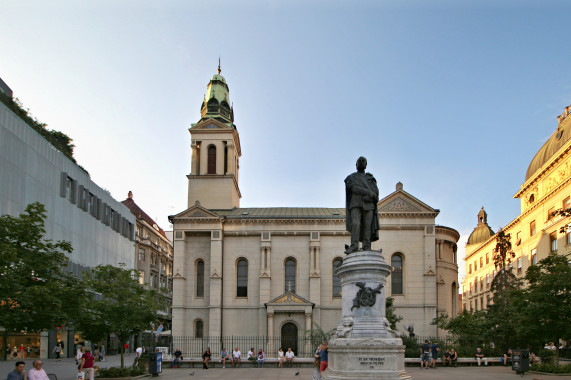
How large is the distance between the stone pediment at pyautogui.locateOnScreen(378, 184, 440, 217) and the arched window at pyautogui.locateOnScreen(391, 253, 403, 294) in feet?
13.7

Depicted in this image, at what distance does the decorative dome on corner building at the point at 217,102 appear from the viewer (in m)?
68.4

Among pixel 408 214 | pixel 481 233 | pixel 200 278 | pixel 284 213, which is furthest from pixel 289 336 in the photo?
pixel 481 233

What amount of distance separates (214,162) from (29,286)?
4595cm

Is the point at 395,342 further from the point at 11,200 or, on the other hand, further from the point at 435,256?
the point at 435,256

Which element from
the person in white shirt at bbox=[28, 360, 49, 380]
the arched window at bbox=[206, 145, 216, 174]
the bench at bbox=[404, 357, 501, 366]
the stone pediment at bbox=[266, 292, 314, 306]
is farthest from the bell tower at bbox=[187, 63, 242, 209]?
the person in white shirt at bbox=[28, 360, 49, 380]

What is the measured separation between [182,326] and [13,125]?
22.7 m

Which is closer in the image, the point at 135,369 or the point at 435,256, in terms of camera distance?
the point at 135,369

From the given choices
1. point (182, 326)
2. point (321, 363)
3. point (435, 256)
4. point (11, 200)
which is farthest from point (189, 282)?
point (321, 363)

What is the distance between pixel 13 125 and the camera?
4581cm

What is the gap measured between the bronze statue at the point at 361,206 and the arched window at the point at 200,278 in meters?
41.4

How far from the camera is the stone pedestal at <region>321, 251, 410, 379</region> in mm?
14539

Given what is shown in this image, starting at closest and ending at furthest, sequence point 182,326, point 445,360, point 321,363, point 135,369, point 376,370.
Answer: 1. point 376,370
2. point 321,363
3. point 135,369
4. point 445,360
5. point 182,326

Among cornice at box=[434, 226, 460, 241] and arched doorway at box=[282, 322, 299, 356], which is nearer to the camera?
arched doorway at box=[282, 322, 299, 356]

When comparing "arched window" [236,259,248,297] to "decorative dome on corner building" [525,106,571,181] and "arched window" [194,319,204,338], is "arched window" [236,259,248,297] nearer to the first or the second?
"arched window" [194,319,204,338]
